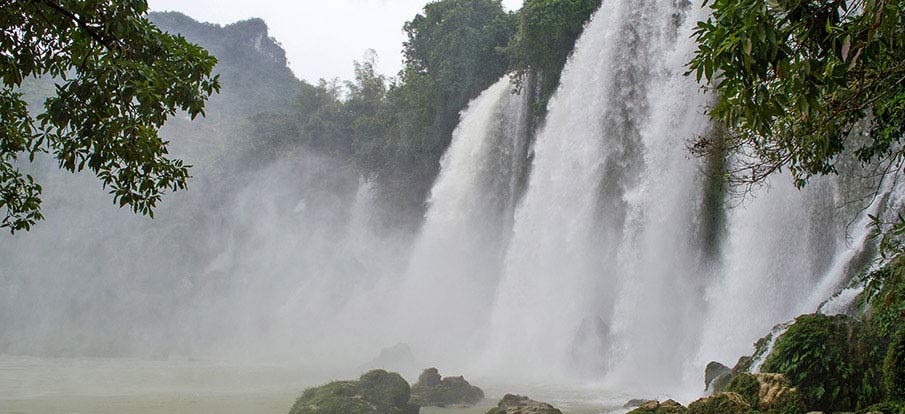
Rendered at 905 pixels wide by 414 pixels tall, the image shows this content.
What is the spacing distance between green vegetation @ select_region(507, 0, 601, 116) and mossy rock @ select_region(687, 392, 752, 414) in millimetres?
15858

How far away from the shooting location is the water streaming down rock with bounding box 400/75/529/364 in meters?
24.0

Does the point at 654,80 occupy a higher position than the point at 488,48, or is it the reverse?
the point at 488,48

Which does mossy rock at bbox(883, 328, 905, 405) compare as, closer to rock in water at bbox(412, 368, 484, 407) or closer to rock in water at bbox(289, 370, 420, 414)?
rock in water at bbox(289, 370, 420, 414)

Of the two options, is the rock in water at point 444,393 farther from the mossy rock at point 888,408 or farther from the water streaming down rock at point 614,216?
the mossy rock at point 888,408

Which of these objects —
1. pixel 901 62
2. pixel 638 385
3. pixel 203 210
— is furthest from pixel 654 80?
pixel 203 210

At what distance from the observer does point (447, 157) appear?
26.9 metres

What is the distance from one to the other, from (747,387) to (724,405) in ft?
1.92

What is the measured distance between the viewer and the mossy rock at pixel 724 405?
610 cm

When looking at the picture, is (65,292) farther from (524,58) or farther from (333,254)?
(524,58)

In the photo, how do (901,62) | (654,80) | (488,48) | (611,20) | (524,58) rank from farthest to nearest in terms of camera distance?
1. (488,48)
2. (524,58)
3. (611,20)
4. (654,80)
5. (901,62)

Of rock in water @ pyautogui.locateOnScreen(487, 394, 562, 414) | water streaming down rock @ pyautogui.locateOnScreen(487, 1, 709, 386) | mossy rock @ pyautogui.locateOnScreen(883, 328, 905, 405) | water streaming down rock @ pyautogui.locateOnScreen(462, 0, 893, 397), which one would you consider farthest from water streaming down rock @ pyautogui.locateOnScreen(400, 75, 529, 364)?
mossy rock @ pyautogui.locateOnScreen(883, 328, 905, 405)

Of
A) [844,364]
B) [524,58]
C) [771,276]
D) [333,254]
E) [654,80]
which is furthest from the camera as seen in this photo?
[333,254]

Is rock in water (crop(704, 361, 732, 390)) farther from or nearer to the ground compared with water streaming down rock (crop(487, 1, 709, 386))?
nearer to the ground

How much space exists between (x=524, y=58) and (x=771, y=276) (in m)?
11.7
